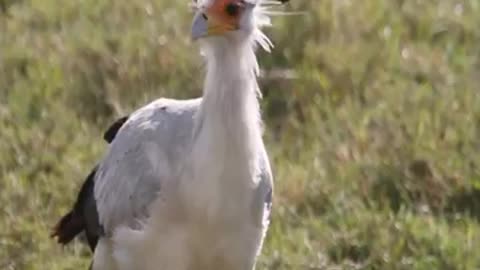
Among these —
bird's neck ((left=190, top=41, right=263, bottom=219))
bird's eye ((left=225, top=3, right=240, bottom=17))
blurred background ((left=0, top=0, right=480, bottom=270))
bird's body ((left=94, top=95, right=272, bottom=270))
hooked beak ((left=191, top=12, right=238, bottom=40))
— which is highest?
bird's eye ((left=225, top=3, right=240, bottom=17))

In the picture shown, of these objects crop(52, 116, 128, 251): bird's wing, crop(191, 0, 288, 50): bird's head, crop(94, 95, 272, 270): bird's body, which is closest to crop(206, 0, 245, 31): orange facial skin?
crop(191, 0, 288, 50): bird's head

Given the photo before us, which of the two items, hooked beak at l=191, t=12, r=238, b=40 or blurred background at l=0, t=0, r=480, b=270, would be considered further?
blurred background at l=0, t=0, r=480, b=270

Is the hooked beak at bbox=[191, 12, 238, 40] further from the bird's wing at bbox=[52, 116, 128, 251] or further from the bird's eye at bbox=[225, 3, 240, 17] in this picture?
the bird's wing at bbox=[52, 116, 128, 251]

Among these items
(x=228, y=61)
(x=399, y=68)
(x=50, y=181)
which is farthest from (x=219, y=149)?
(x=399, y=68)

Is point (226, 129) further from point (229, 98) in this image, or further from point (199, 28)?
point (199, 28)

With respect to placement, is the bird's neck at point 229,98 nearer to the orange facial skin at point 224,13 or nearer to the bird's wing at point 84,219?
the orange facial skin at point 224,13

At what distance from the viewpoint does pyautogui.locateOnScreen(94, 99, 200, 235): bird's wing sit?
4508 mm

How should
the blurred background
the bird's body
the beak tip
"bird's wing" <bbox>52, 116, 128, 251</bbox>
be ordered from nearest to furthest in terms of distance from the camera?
the beak tip
the bird's body
"bird's wing" <bbox>52, 116, 128, 251</bbox>
the blurred background

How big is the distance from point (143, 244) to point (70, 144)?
174 cm

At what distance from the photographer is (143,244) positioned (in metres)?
4.51

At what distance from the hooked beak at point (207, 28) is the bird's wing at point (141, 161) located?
0.43 metres

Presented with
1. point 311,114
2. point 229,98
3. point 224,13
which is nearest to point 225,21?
point 224,13

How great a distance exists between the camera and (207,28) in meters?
4.14

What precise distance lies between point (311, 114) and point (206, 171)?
2227 mm
